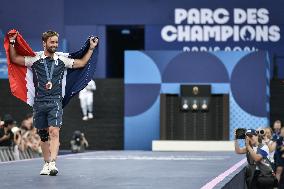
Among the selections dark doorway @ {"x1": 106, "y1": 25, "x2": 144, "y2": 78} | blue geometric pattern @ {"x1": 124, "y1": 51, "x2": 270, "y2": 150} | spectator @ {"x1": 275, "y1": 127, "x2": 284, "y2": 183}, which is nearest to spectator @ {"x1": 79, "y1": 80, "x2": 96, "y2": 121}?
blue geometric pattern @ {"x1": 124, "y1": 51, "x2": 270, "y2": 150}

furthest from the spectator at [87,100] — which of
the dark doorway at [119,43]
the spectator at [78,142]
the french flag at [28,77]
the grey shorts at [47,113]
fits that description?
the grey shorts at [47,113]

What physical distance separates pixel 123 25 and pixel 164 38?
142 cm

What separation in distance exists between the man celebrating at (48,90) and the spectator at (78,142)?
1200cm

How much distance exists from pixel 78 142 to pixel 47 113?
12491mm

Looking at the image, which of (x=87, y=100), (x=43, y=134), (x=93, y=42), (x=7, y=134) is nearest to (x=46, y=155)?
(x=43, y=134)

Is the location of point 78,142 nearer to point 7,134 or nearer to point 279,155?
point 7,134

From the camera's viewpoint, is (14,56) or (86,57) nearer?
(14,56)

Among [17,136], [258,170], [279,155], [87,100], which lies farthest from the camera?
[87,100]

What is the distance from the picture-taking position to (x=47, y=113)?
7734 mm

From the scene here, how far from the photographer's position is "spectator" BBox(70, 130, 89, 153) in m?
20.0

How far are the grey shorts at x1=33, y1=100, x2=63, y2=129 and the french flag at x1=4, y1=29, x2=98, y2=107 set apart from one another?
280 millimetres

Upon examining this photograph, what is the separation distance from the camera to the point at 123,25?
24.6 meters

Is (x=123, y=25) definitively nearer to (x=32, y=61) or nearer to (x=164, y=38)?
(x=164, y=38)

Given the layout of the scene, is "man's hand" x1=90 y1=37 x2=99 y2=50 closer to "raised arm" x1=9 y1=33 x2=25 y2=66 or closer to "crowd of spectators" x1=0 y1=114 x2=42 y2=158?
"raised arm" x1=9 y1=33 x2=25 y2=66
